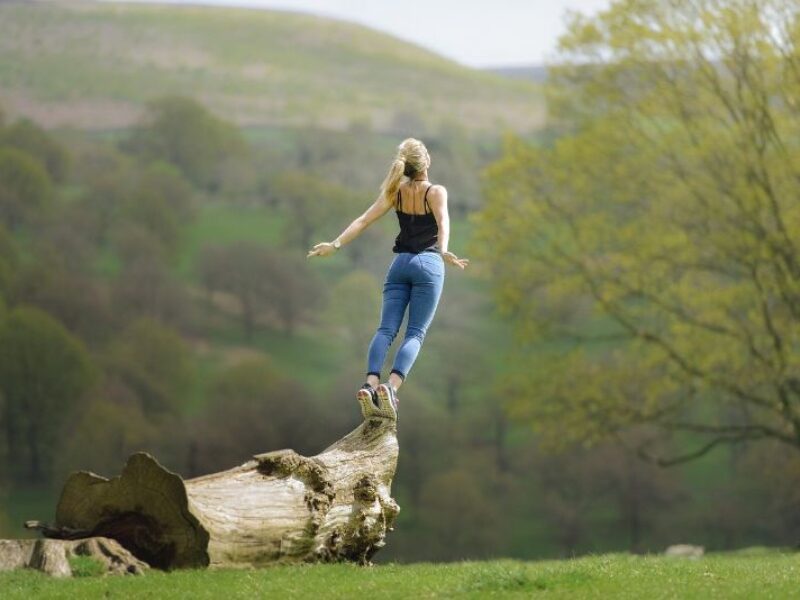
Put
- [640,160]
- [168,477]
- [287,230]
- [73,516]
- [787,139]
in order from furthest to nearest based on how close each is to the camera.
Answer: [287,230] < [640,160] < [787,139] < [73,516] < [168,477]

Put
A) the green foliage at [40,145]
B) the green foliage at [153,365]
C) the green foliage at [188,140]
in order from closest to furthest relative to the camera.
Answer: the green foliage at [153,365] → the green foliage at [40,145] → the green foliage at [188,140]

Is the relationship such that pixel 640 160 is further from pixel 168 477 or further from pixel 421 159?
pixel 168 477

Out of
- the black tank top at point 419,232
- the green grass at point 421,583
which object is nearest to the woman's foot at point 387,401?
the black tank top at point 419,232

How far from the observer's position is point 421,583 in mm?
13070

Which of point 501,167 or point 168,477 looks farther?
point 501,167

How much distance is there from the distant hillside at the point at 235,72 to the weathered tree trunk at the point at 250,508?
73.7 m

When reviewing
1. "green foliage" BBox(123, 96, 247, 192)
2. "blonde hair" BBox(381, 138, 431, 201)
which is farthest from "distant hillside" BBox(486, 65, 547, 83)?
"blonde hair" BBox(381, 138, 431, 201)

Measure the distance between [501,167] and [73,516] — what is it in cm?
2575

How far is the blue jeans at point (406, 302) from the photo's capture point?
14.8 meters

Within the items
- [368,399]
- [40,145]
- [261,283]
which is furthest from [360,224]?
[40,145]

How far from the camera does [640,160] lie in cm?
3800

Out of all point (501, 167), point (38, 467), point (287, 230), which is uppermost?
point (501, 167)

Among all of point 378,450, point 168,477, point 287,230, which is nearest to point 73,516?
point 168,477

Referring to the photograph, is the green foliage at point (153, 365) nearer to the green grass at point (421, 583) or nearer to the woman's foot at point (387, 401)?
the woman's foot at point (387, 401)
